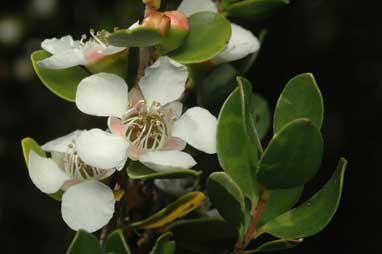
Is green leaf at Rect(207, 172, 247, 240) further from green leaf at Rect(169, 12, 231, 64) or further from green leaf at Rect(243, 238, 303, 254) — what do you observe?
green leaf at Rect(169, 12, 231, 64)

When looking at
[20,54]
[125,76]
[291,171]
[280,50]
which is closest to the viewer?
[291,171]

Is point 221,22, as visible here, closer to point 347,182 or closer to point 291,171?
point 291,171

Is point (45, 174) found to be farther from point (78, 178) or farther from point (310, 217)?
point (310, 217)

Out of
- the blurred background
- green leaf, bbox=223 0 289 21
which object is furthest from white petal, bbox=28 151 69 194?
the blurred background

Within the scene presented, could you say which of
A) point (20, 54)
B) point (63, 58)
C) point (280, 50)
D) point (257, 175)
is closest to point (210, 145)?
point (257, 175)

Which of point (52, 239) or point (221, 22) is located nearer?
point (221, 22)
